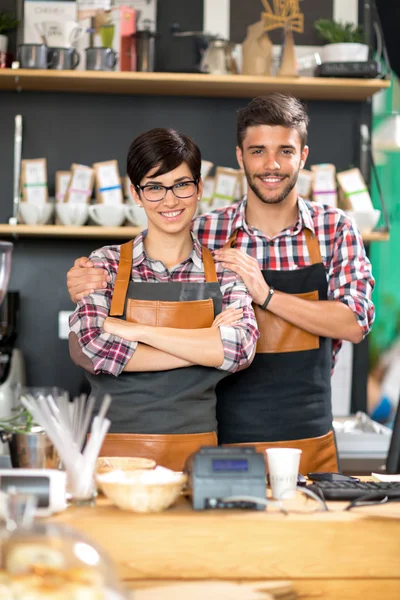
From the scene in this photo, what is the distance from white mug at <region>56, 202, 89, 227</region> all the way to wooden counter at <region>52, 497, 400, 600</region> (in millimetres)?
1931

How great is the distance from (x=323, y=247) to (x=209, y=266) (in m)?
0.42

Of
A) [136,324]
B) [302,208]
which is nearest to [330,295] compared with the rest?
[302,208]

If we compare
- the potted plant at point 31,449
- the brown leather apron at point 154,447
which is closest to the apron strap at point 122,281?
the brown leather apron at point 154,447

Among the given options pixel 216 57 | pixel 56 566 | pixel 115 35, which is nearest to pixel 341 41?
pixel 216 57

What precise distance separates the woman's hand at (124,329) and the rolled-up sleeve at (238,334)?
21cm

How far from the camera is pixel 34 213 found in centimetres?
325

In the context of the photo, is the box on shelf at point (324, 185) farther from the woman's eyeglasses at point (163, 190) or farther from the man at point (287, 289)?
the woman's eyeglasses at point (163, 190)

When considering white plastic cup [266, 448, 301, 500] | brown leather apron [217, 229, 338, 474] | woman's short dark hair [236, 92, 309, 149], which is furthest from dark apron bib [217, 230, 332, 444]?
white plastic cup [266, 448, 301, 500]

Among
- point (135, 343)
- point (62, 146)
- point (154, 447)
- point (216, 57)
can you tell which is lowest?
point (154, 447)

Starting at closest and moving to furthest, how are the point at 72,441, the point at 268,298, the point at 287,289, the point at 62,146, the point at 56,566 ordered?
1. the point at 56,566
2. the point at 72,441
3. the point at 268,298
4. the point at 287,289
5. the point at 62,146

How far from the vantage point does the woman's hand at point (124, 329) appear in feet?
6.89

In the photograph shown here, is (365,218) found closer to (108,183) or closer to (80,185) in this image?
(108,183)

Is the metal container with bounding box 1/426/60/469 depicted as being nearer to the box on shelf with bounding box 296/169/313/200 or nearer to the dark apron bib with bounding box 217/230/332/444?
the dark apron bib with bounding box 217/230/332/444

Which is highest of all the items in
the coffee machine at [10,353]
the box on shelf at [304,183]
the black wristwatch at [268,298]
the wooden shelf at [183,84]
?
the wooden shelf at [183,84]
